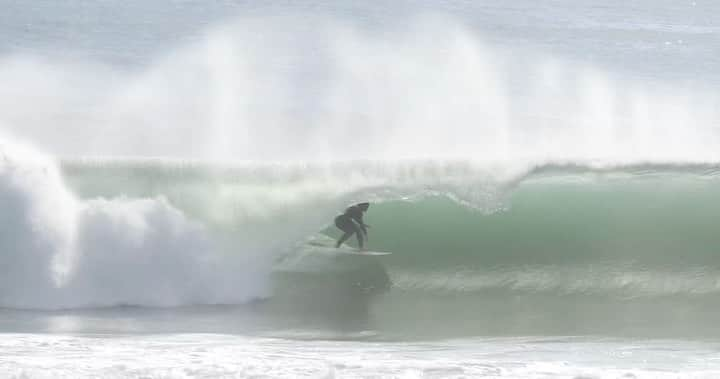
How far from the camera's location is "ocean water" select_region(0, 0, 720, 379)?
33.0ft

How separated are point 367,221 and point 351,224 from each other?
2.72 ft

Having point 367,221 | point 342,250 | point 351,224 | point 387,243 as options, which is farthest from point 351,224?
point 367,221

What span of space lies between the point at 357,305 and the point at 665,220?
379cm

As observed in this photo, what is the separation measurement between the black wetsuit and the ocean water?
→ 0.20 metres

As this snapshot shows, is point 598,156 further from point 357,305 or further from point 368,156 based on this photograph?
point 357,305

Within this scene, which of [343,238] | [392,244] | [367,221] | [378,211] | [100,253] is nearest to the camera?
[100,253]

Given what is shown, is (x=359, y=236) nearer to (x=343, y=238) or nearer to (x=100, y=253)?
(x=343, y=238)

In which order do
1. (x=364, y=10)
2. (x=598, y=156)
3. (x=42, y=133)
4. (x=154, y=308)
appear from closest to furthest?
(x=154, y=308) < (x=598, y=156) < (x=42, y=133) < (x=364, y=10)

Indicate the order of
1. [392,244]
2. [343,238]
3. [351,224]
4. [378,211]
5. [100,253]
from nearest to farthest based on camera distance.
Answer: [100,253] < [343,238] < [351,224] < [392,244] < [378,211]

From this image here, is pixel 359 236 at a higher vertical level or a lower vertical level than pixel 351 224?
lower

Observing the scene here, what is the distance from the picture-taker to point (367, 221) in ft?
43.4

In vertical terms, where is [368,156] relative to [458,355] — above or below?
above

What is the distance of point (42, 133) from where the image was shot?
57.9 ft

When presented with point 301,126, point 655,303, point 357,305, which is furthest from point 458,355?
point 301,126
